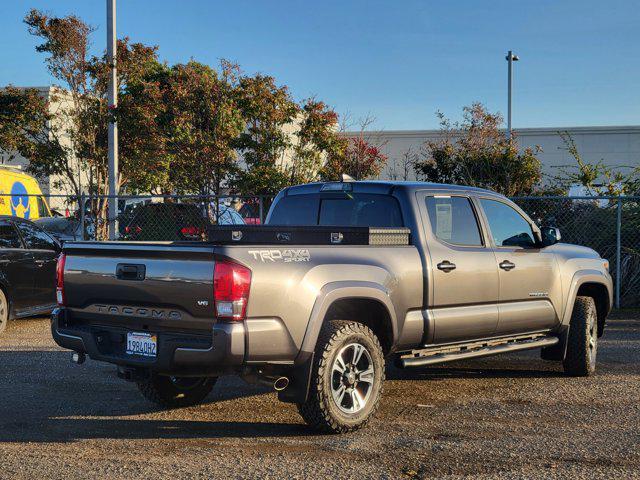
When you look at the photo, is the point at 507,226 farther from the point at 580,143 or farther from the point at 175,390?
the point at 580,143

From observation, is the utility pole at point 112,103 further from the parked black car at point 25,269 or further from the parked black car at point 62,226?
the parked black car at point 25,269

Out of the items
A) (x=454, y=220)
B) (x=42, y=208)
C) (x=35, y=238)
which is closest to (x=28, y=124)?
(x=42, y=208)

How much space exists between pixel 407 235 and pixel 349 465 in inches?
86.1

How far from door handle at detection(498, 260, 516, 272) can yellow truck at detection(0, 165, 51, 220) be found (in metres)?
11.4

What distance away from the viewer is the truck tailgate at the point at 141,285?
228 inches

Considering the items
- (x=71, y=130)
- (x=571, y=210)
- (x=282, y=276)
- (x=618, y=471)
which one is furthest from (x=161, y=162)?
(x=618, y=471)

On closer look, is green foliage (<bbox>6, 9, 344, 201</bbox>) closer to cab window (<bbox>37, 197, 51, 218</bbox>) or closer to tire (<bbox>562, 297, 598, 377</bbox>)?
cab window (<bbox>37, 197, 51, 218</bbox>)

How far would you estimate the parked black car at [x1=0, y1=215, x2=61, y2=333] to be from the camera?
1147 centimetres

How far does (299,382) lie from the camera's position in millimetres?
6086

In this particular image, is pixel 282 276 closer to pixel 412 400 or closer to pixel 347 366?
pixel 347 366

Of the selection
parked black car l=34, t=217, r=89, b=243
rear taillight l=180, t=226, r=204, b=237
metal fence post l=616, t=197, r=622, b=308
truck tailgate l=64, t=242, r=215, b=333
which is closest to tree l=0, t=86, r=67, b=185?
parked black car l=34, t=217, r=89, b=243

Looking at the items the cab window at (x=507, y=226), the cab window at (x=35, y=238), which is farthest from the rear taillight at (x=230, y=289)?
the cab window at (x=35, y=238)

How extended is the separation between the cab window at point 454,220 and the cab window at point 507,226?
26 cm

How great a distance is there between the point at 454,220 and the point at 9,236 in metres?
6.86
